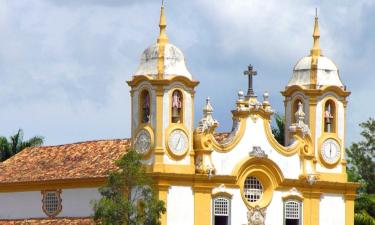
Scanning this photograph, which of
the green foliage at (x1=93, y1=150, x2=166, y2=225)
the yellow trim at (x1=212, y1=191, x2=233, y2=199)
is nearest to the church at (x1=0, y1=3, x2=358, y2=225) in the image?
the yellow trim at (x1=212, y1=191, x2=233, y2=199)

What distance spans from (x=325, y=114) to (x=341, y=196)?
146 inches

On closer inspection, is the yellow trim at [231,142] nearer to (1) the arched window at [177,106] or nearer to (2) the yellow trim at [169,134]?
(2) the yellow trim at [169,134]

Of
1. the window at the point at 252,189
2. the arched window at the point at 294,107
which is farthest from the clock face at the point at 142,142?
the arched window at the point at 294,107

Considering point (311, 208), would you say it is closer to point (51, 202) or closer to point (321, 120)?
point (321, 120)

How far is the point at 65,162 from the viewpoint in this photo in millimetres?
69562

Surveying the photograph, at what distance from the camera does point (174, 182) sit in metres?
63.0

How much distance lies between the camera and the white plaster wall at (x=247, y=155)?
2544 inches

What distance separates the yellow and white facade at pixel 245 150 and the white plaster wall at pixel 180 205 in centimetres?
4

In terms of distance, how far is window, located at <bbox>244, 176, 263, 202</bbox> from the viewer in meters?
65.8

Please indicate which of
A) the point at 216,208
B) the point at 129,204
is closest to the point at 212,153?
the point at 216,208

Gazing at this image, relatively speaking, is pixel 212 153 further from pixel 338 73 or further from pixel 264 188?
pixel 338 73

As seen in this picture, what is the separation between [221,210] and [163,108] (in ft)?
16.7

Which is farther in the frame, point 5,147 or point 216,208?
point 5,147

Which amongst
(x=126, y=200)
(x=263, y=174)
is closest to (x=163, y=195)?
(x=126, y=200)
